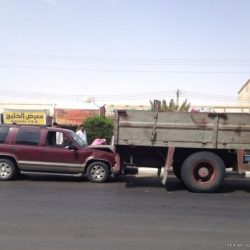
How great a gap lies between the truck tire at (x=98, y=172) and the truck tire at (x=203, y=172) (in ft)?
8.10

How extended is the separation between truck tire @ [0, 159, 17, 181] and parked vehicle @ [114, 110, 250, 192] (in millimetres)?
3351

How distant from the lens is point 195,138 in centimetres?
1231

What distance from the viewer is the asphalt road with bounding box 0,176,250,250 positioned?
672cm

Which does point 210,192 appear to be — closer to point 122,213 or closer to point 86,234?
point 122,213

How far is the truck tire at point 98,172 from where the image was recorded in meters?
13.8

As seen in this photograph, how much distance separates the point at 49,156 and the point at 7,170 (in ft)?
4.07

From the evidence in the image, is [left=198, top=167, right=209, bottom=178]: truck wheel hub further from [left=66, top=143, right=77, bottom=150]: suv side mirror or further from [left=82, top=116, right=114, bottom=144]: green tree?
[left=82, top=116, right=114, bottom=144]: green tree

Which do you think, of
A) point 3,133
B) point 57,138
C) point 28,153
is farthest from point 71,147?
point 3,133

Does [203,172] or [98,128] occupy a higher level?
[203,172]

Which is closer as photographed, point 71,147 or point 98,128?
point 71,147

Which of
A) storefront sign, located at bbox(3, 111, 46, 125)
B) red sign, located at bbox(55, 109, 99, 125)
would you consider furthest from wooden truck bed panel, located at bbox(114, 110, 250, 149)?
red sign, located at bbox(55, 109, 99, 125)

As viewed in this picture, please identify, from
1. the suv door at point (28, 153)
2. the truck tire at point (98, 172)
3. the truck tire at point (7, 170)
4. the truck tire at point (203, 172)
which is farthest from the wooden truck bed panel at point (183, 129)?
the truck tire at point (7, 170)

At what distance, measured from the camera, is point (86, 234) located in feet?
23.4

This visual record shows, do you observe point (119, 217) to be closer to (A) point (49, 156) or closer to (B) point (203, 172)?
(B) point (203, 172)
